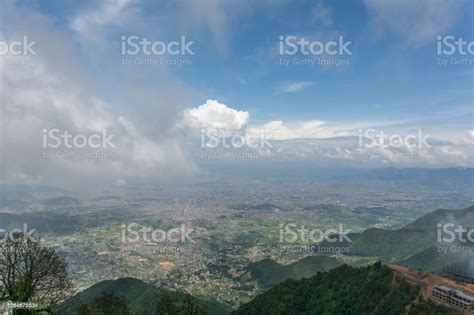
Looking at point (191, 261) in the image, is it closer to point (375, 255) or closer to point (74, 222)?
point (375, 255)

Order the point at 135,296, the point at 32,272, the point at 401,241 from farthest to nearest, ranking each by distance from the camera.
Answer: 1. the point at 401,241
2. the point at 135,296
3. the point at 32,272
